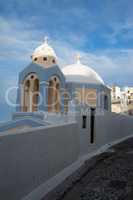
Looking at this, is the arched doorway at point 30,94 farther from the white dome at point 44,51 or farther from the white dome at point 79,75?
the white dome at point 44,51

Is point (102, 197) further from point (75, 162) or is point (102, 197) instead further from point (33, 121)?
point (33, 121)

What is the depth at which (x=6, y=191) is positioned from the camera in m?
3.58

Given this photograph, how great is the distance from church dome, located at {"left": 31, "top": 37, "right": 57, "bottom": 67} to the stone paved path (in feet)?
34.3

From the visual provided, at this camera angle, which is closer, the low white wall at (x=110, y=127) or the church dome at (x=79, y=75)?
the low white wall at (x=110, y=127)

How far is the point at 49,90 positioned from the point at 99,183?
8474 millimetres

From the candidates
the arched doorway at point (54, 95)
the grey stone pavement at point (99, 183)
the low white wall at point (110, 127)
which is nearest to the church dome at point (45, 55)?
the arched doorway at point (54, 95)

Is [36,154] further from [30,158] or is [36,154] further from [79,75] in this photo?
[79,75]

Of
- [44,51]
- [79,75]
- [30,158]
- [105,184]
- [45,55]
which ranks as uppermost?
[44,51]

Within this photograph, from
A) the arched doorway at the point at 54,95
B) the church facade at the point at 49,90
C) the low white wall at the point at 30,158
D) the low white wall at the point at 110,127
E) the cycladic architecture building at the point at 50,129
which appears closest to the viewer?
the low white wall at the point at 30,158

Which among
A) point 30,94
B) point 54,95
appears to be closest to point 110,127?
point 54,95

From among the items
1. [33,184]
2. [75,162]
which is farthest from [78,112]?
[33,184]

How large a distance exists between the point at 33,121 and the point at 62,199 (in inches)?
237

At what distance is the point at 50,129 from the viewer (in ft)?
18.4

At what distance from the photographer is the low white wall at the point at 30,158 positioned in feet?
11.8
